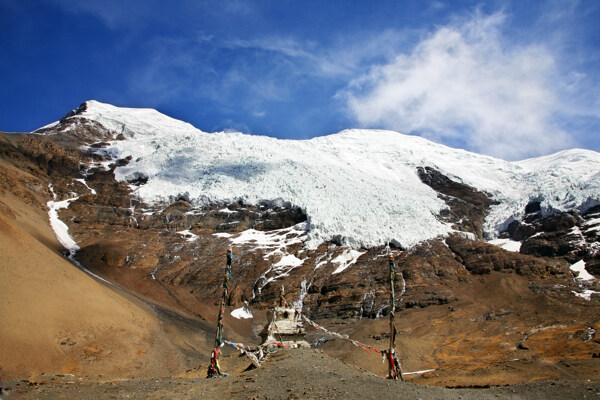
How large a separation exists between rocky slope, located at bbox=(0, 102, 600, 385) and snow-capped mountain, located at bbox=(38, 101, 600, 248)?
1.45 ft

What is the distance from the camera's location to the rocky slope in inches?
1666

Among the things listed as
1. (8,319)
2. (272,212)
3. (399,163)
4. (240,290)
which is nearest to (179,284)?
(240,290)

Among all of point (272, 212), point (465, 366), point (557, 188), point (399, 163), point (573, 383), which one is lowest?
point (465, 366)

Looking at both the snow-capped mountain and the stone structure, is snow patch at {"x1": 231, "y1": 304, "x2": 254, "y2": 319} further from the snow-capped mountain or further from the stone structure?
the stone structure

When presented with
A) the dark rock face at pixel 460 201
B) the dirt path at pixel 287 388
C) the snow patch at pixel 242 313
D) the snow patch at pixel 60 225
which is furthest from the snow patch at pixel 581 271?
the snow patch at pixel 60 225

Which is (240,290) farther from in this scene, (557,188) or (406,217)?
(557,188)

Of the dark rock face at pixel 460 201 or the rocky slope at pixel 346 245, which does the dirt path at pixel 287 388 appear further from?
the dark rock face at pixel 460 201

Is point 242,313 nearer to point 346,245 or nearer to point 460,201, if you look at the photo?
point 346,245

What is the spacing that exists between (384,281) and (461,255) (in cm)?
1402

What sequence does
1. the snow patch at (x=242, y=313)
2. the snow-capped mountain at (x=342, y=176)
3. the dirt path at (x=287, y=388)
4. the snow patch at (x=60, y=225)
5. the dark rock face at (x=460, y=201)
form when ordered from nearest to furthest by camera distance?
the dirt path at (x=287, y=388) → the snow patch at (x=242, y=313) → the snow patch at (x=60, y=225) → the snow-capped mountain at (x=342, y=176) → the dark rock face at (x=460, y=201)

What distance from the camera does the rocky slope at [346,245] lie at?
42.3 m

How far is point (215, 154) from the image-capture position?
96.3 m

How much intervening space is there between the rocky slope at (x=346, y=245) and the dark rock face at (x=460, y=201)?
35cm

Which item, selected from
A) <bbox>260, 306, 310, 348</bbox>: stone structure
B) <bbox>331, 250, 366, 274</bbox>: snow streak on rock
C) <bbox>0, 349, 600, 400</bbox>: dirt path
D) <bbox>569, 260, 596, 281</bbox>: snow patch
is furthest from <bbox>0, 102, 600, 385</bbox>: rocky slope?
<bbox>260, 306, 310, 348</bbox>: stone structure
